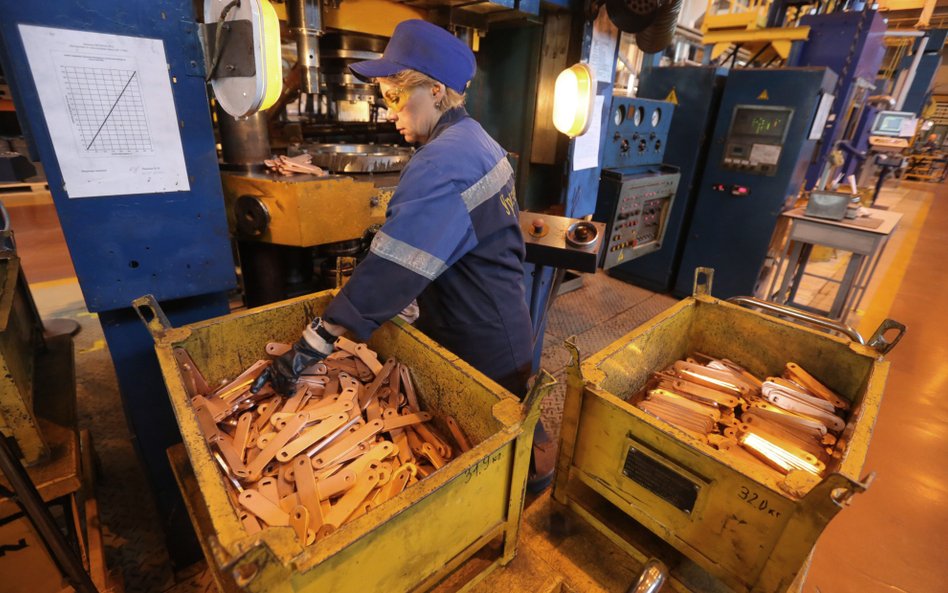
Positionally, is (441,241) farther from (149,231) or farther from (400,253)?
(149,231)

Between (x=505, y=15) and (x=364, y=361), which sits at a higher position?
(x=505, y=15)

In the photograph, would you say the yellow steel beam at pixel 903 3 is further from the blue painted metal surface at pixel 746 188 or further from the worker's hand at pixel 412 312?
the worker's hand at pixel 412 312

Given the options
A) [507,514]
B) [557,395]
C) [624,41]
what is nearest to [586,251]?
[507,514]

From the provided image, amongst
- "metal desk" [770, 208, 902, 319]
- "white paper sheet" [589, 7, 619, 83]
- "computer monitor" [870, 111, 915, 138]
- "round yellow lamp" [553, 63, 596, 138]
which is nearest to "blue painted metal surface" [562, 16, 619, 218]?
"white paper sheet" [589, 7, 619, 83]

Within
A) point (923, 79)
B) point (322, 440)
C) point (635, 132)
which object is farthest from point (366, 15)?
point (923, 79)

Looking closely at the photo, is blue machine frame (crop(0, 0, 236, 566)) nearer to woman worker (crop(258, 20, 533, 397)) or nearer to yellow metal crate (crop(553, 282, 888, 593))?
woman worker (crop(258, 20, 533, 397))

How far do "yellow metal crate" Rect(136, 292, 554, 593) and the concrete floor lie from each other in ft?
0.75

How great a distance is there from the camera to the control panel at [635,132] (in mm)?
3105

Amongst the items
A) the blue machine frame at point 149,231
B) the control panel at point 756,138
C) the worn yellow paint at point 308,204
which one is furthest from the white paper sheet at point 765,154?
the blue machine frame at point 149,231

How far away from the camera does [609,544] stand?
43.9 inches

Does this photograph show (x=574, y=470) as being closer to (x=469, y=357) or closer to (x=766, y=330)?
(x=469, y=357)

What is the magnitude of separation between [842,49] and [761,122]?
1.50 metres

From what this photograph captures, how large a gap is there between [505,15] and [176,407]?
2.40m

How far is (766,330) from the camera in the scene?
5.38 ft
